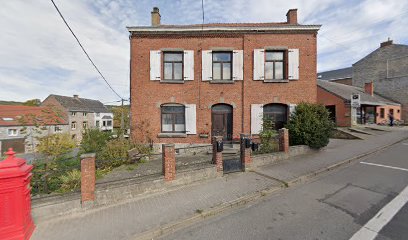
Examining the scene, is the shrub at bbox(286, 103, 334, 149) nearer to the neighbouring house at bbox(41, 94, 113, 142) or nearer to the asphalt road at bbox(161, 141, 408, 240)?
the asphalt road at bbox(161, 141, 408, 240)

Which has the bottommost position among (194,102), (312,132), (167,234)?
(167,234)

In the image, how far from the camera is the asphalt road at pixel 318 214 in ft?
12.4

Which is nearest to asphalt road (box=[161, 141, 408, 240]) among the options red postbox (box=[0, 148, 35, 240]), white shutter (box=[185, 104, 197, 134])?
red postbox (box=[0, 148, 35, 240])

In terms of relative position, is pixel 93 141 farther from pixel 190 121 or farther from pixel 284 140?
pixel 284 140

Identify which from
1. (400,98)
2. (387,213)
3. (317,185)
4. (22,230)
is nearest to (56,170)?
(22,230)

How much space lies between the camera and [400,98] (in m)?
27.4

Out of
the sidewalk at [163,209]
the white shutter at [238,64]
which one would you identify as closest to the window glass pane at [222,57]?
the white shutter at [238,64]

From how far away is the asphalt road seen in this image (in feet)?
12.4

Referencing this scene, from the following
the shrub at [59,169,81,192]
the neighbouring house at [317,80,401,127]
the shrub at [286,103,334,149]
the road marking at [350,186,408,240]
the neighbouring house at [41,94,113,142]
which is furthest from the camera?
the neighbouring house at [41,94,113,142]

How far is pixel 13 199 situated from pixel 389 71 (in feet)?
129

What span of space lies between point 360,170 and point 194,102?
27.9ft

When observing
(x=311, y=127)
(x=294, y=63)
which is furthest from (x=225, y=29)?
(x=311, y=127)

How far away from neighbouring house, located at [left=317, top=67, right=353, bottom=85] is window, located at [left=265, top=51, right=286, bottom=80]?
3120cm

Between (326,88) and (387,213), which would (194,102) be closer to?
(387,213)
